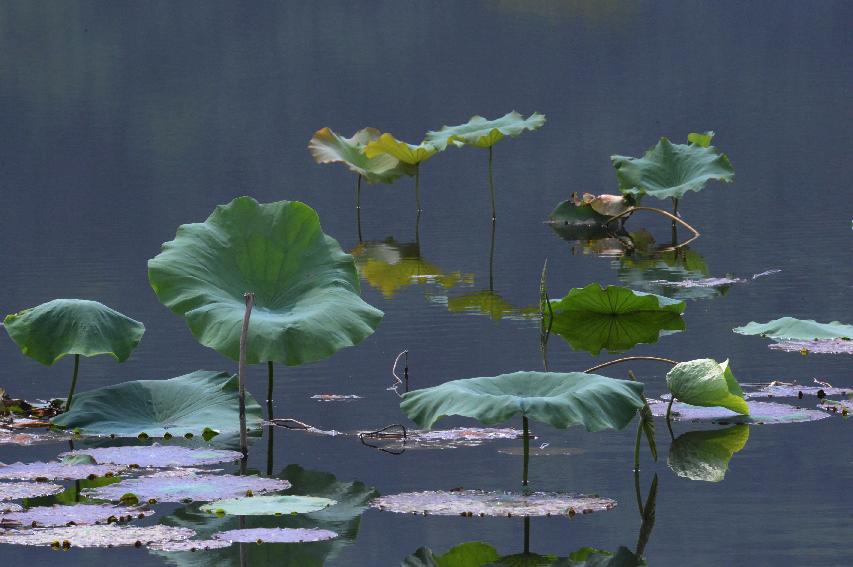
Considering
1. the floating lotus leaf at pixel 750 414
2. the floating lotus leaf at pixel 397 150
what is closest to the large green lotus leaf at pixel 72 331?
the floating lotus leaf at pixel 750 414

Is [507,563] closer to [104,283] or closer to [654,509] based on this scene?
[654,509]

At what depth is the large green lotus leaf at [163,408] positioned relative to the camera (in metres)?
6.25

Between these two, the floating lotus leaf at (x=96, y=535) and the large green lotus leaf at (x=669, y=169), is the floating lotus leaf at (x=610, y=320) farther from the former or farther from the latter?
the large green lotus leaf at (x=669, y=169)

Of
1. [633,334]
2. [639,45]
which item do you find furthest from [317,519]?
[639,45]

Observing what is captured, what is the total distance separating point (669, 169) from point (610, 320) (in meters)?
5.83

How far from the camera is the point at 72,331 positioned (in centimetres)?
646

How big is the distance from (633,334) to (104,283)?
4285 millimetres

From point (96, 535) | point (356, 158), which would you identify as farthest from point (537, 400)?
point (356, 158)

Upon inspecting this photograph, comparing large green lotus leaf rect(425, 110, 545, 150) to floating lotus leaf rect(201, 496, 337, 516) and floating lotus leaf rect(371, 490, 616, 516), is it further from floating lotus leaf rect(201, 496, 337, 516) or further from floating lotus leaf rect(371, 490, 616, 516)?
floating lotus leaf rect(201, 496, 337, 516)

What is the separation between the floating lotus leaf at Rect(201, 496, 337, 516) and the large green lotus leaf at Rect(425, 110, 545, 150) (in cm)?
884

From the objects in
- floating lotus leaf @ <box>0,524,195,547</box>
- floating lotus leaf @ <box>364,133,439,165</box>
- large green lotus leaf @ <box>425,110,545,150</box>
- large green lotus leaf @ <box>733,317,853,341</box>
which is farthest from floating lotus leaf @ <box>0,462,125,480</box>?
floating lotus leaf @ <box>364,133,439,165</box>

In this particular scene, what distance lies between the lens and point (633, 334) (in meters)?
7.87

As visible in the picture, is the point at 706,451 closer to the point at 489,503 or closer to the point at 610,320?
the point at 489,503

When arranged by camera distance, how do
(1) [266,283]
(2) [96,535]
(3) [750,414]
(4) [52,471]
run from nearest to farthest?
1. (2) [96,535]
2. (4) [52,471]
3. (3) [750,414]
4. (1) [266,283]
